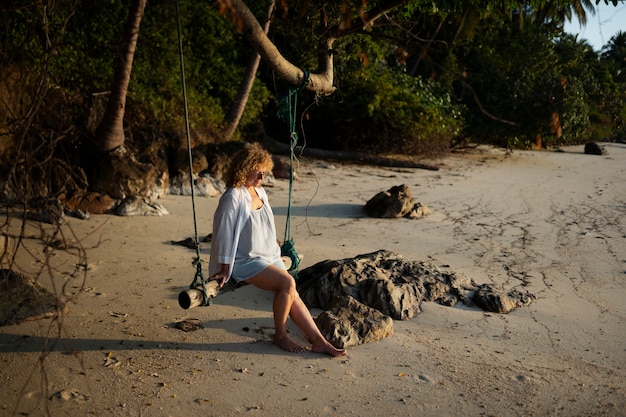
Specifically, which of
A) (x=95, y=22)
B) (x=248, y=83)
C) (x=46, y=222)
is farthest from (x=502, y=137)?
(x=46, y=222)

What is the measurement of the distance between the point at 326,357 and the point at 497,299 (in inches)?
83.4

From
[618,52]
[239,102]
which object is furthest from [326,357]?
[618,52]

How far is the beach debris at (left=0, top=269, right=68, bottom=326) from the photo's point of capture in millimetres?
5582

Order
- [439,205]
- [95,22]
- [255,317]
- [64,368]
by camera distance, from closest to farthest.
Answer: [64,368] < [255,317] < [439,205] < [95,22]

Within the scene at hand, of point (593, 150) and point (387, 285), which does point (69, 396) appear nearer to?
point (387, 285)

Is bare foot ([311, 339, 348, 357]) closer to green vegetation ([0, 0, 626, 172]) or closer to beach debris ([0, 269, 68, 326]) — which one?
beach debris ([0, 269, 68, 326])

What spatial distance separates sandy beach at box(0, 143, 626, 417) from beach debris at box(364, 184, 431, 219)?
20cm

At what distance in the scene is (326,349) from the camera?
529cm

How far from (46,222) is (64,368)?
434cm

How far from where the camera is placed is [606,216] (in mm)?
11773

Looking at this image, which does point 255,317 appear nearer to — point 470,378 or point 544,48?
point 470,378

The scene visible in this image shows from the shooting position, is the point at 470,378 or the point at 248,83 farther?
the point at 248,83

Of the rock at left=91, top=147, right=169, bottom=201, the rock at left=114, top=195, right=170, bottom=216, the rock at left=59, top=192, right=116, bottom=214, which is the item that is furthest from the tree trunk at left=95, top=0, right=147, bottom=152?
the rock at left=114, top=195, right=170, bottom=216

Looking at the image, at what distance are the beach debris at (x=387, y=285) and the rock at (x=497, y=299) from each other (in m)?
0.02
